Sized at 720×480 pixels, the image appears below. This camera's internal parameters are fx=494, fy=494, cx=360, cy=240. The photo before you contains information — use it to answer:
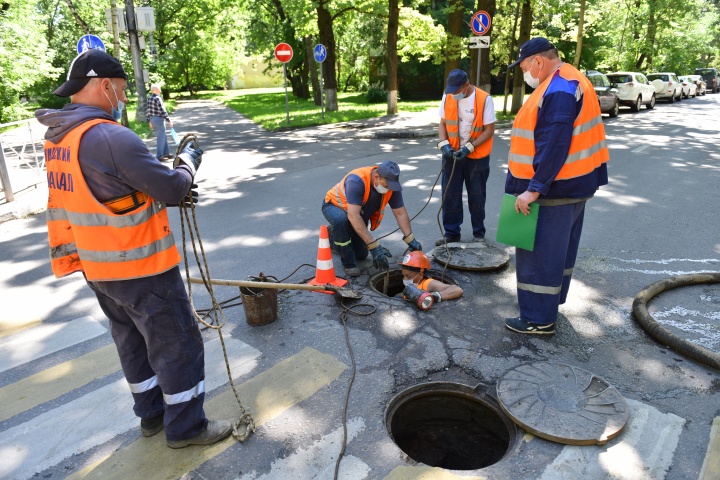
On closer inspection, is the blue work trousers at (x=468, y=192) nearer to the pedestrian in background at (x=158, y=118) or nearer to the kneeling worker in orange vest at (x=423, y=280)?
the kneeling worker in orange vest at (x=423, y=280)

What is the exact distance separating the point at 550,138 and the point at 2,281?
206 inches

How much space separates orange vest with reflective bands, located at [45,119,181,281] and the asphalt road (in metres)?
1.09

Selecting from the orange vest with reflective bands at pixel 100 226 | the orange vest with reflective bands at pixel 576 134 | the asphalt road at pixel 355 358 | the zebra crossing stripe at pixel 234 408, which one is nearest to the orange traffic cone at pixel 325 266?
the asphalt road at pixel 355 358

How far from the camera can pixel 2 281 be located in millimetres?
4945

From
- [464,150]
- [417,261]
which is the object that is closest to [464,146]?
[464,150]

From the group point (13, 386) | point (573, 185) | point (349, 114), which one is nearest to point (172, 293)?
point (13, 386)

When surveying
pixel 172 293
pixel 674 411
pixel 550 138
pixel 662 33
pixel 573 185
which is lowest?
pixel 674 411

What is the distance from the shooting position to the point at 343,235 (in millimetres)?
4867

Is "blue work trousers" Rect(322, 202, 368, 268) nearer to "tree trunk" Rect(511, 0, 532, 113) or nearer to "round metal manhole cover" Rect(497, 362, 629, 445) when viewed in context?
"round metal manhole cover" Rect(497, 362, 629, 445)

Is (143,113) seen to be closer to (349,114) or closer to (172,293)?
(349,114)

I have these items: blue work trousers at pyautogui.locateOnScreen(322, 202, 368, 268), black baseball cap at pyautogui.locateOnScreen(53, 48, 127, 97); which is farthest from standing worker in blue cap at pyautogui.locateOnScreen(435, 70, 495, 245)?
black baseball cap at pyautogui.locateOnScreen(53, 48, 127, 97)

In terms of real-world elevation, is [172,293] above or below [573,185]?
below

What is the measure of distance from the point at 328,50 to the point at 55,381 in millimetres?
18439

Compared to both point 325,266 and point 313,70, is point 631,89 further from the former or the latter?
point 325,266
